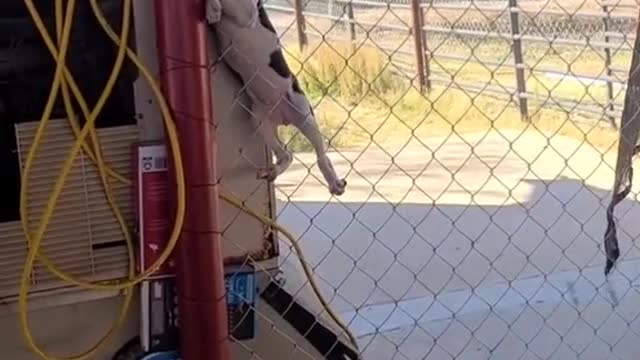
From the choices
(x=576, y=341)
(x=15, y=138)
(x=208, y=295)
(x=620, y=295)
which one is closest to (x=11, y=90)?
(x=15, y=138)

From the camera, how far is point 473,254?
2852mm

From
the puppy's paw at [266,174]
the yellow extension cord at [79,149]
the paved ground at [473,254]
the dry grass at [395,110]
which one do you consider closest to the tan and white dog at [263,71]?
the puppy's paw at [266,174]

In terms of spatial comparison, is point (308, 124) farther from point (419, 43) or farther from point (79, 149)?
point (419, 43)

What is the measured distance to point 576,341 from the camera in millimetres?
2061

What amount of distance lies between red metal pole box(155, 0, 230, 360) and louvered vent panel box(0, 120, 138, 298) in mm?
104

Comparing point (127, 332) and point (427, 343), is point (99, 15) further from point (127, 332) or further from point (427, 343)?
point (427, 343)

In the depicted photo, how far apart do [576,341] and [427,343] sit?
0.35 meters

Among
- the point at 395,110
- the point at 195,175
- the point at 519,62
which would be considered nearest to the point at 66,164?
the point at 195,175

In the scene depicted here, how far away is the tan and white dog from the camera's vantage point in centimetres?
122

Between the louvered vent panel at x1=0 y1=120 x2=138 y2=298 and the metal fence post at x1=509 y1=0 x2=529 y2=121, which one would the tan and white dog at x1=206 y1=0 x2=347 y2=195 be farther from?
the metal fence post at x1=509 y1=0 x2=529 y2=121

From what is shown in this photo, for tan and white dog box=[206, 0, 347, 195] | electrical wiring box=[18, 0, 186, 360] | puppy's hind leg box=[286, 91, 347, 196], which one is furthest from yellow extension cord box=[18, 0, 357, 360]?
puppy's hind leg box=[286, 91, 347, 196]

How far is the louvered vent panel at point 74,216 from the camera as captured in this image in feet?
3.87

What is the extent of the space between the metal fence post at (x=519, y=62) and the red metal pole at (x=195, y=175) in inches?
163

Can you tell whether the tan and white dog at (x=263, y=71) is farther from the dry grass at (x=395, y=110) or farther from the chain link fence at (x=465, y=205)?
the dry grass at (x=395, y=110)
